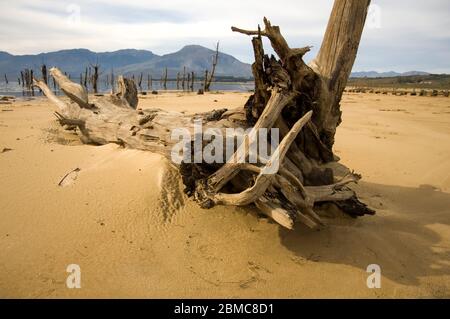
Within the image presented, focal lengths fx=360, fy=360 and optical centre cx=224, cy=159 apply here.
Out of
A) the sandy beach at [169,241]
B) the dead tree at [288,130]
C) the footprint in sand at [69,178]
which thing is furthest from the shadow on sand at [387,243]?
the footprint in sand at [69,178]

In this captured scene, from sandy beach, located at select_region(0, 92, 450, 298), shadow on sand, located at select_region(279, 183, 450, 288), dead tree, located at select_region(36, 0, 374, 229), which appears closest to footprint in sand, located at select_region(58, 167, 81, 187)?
sandy beach, located at select_region(0, 92, 450, 298)

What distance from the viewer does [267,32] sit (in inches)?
131

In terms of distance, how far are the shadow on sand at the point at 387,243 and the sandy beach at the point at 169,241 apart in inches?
0.5

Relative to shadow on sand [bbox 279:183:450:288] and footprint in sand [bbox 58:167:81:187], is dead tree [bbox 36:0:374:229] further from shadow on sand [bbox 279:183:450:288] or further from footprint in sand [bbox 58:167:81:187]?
footprint in sand [bbox 58:167:81:187]

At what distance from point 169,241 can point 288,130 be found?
1700 millimetres

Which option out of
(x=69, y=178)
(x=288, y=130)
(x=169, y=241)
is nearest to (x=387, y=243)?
(x=288, y=130)

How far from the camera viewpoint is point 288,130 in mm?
3893

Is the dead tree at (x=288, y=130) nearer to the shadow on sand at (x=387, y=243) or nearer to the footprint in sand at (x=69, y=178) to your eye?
the shadow on sand at (x=387, y=243)

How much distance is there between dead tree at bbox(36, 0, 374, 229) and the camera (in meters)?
3.24

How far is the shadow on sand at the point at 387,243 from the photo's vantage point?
331 cm

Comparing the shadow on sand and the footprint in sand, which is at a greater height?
the footprint in sand

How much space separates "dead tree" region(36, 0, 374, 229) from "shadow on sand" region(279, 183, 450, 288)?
0.21 metres
